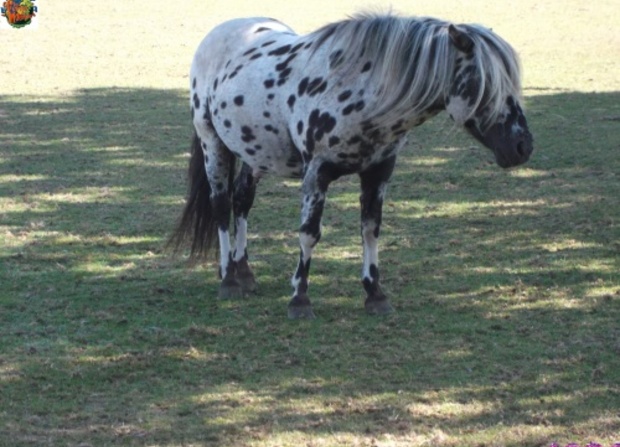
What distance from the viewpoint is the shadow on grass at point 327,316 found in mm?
6012

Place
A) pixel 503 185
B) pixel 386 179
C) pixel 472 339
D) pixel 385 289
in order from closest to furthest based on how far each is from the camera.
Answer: pixel 472 339
pixel 386 179
pixel 385 289
pixel 503 185

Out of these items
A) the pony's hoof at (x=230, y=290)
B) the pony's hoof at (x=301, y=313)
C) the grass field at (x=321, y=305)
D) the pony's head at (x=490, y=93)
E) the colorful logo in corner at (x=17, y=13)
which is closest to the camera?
the grass field at (x=321, y=305)

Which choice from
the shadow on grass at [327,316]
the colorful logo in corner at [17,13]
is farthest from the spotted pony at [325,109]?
the colorful logo in corner at [17,13]

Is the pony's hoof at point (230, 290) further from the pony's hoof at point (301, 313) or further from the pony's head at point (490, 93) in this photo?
the pony's head at point (490, 93)

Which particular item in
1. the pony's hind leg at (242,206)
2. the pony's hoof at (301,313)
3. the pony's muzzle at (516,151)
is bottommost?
the pony's hoof at (301,313)

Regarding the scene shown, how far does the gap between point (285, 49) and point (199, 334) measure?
6.82 ft

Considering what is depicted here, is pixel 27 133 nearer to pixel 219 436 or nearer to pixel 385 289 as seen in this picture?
pixel 385 289

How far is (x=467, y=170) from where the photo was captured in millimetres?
12594

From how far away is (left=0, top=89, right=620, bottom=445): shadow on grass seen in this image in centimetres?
601

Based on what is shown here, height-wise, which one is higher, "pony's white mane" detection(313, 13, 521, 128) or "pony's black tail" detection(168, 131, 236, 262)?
"pony's white mane" detection(313, 13, 521, 128)

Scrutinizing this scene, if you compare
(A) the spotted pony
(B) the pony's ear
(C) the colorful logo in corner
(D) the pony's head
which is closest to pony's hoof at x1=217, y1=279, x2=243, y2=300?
(A) the spotted pony

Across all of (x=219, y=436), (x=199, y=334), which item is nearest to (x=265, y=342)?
(x=199, y=334)

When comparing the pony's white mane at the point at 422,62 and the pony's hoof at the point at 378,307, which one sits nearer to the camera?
the pony's white mane at the point at 422,62

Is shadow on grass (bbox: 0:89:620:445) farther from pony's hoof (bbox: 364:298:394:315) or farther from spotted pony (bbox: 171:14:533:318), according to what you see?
spotted pony (bbox: 171:14:533:318)
